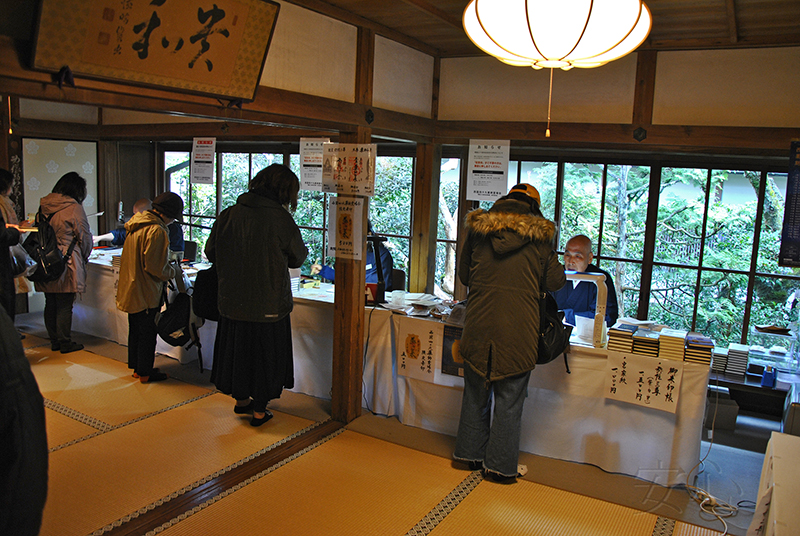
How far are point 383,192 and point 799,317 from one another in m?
3.59

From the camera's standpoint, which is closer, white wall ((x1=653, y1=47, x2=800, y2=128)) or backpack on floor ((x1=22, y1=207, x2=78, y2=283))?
white wall ((x1=653, y1=47, x2=800, y2=128))

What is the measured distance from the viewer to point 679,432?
9.84 feet

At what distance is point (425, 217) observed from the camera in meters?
4.60

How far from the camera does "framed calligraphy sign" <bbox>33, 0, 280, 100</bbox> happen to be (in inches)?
78.1

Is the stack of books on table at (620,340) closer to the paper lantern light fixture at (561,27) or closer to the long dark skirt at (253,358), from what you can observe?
the paper lantern light fixture at (561,27)

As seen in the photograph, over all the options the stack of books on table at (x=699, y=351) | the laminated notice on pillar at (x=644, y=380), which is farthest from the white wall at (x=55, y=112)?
the stack of books on table at (x=699, y=351)

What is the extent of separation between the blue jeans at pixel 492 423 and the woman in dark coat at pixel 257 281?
3.76 ft

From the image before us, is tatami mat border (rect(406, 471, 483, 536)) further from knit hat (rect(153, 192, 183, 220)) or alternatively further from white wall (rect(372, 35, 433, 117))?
knit hat (rect(153, 192, 183, 220))

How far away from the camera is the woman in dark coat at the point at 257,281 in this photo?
10.9 ft

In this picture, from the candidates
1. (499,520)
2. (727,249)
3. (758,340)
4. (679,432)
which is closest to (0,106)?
(499,520)

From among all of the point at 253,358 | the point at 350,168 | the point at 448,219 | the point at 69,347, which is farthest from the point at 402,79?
the point at 69,347

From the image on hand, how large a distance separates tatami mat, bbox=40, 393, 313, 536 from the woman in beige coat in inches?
68.8

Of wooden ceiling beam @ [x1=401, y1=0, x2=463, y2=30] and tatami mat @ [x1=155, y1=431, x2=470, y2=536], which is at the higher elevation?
wooden ceiling beam @ [x1=401, y1=0, x2=463, y2=30]

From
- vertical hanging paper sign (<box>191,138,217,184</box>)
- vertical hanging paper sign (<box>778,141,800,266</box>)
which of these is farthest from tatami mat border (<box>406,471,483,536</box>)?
vertical hanging paper sign (<box>191,138,217,184</box>)
